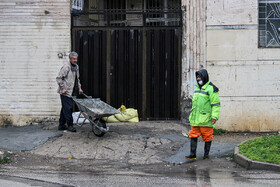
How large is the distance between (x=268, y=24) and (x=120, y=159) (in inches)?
216

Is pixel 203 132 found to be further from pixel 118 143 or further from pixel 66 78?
pixel 66 78

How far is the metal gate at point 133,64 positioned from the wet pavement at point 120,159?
0.77 m

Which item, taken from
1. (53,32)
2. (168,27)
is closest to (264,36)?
(168,27)

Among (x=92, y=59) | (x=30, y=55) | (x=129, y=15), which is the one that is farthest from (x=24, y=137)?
(x=129, y=15)

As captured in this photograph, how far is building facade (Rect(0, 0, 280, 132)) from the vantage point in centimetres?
1151

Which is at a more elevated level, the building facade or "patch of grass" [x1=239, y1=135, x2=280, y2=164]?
the building facade

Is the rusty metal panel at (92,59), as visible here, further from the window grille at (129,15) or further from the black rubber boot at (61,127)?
the black rubber boot at (61,127)

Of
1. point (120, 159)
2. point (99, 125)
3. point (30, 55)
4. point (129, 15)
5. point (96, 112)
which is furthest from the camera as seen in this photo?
point (129, 15)

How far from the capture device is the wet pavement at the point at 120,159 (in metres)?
6.80

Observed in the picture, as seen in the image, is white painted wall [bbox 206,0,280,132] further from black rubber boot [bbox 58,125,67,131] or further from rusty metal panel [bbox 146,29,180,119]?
black rubber boot [bbox 58,125,67,131]

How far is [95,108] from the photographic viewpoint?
390 inches

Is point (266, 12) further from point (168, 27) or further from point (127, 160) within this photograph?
point (127, 160)

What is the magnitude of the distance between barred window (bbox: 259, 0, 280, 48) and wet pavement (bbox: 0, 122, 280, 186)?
2483 millimetres

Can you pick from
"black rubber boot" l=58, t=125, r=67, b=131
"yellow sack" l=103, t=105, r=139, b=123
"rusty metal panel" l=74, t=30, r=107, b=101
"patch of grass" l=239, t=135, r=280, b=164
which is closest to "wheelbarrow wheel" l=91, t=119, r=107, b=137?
"black rubber boot" l=58, t=125, r=67, b=131
